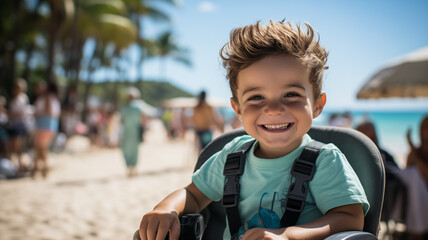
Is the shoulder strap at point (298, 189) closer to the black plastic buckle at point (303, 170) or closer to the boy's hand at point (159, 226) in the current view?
the black plastic buckle at point (303, 170)

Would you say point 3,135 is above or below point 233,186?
below

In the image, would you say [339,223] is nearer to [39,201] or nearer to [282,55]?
[282,55]

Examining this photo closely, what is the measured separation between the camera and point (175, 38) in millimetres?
44438

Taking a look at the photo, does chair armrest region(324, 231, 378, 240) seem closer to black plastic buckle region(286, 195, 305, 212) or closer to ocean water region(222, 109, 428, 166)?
black plastic buckle region(286, 195, 305, 212)

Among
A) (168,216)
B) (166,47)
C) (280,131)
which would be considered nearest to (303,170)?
(280,131)

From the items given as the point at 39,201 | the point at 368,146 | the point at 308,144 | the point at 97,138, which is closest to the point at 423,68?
the point at 368,146

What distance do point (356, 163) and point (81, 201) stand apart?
172 inches

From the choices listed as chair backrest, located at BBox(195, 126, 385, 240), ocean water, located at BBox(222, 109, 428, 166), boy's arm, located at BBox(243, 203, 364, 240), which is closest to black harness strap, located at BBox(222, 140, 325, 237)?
boy's arm, located at BBox(243, 203, 364, 240)

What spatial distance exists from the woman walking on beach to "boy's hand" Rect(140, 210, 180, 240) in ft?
18.2

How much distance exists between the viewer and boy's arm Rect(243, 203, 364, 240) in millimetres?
1041

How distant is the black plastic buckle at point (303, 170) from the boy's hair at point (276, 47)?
31cm

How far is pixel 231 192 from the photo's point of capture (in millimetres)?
1359

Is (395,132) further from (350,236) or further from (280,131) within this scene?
(350,236)

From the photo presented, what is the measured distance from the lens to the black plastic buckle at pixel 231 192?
4.42ft
